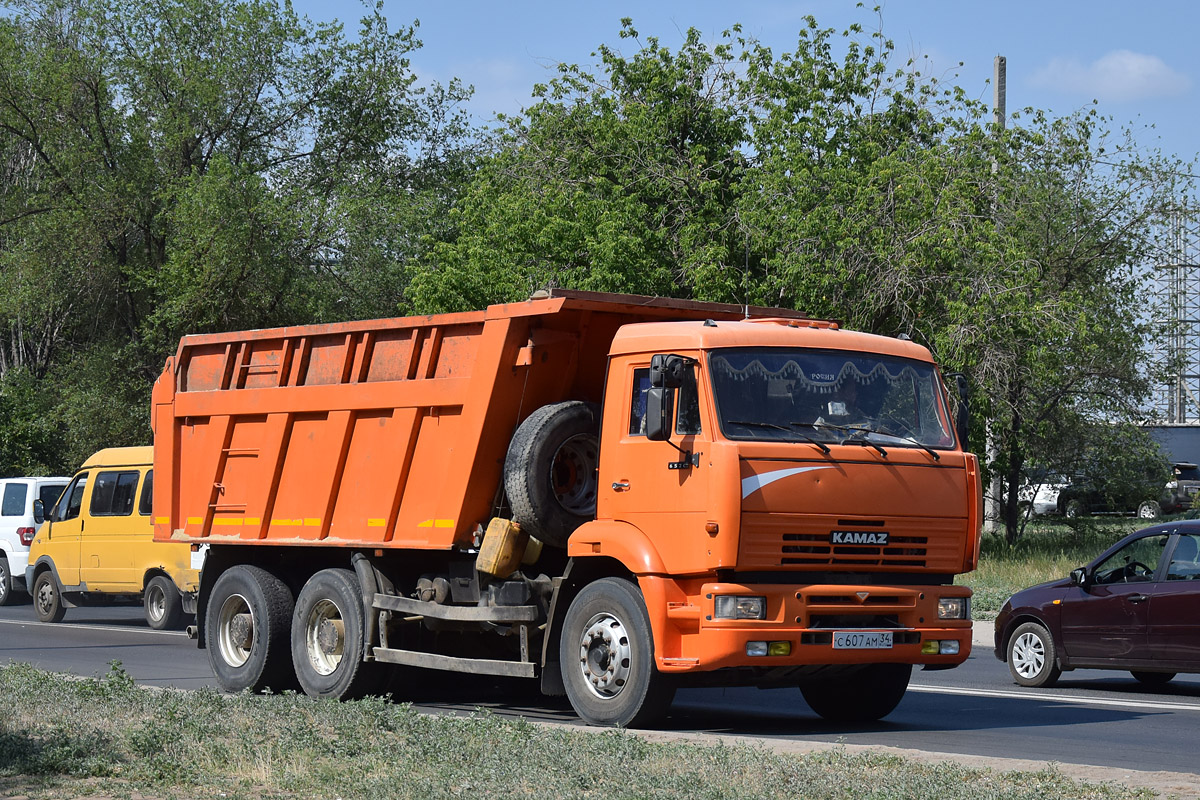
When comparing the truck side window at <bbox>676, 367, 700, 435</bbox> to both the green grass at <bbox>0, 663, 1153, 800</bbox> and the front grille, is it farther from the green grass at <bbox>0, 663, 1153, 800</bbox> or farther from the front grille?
the green grass at <bbox>0, 663, 1153, 800</bbox>

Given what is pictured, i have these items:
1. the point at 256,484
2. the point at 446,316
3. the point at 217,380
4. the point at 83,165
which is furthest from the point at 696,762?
the point at 83,165

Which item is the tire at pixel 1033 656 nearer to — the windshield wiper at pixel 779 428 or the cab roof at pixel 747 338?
the cab roof at pixel 747 338

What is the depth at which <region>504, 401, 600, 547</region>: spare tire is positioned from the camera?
418 inches

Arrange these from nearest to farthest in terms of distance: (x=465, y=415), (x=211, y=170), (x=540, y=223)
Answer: (x=465, y=415)
(x=540, y=223)
(x=211, y=170)

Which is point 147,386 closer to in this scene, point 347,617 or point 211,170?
point 211,170

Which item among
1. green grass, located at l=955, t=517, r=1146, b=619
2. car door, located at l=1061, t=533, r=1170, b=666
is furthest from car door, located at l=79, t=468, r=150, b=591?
car door, located at l=1061, t=533, r=1170, b=666

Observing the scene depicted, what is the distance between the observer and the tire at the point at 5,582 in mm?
25203

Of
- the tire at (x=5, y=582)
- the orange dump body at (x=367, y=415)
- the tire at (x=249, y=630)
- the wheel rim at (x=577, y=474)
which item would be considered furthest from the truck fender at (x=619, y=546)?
the tire at (x=5, y=582)

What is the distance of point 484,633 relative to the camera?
11.8m

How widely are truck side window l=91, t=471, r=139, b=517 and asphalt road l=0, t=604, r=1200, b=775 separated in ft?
10.4

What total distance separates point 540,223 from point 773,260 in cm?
494

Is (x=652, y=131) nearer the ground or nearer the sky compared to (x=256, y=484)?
nearer the sky

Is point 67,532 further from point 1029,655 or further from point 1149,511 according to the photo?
point 1149,511

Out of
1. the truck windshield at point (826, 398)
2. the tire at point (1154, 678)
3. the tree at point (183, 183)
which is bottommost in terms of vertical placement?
the tire at point (1154, 678)
